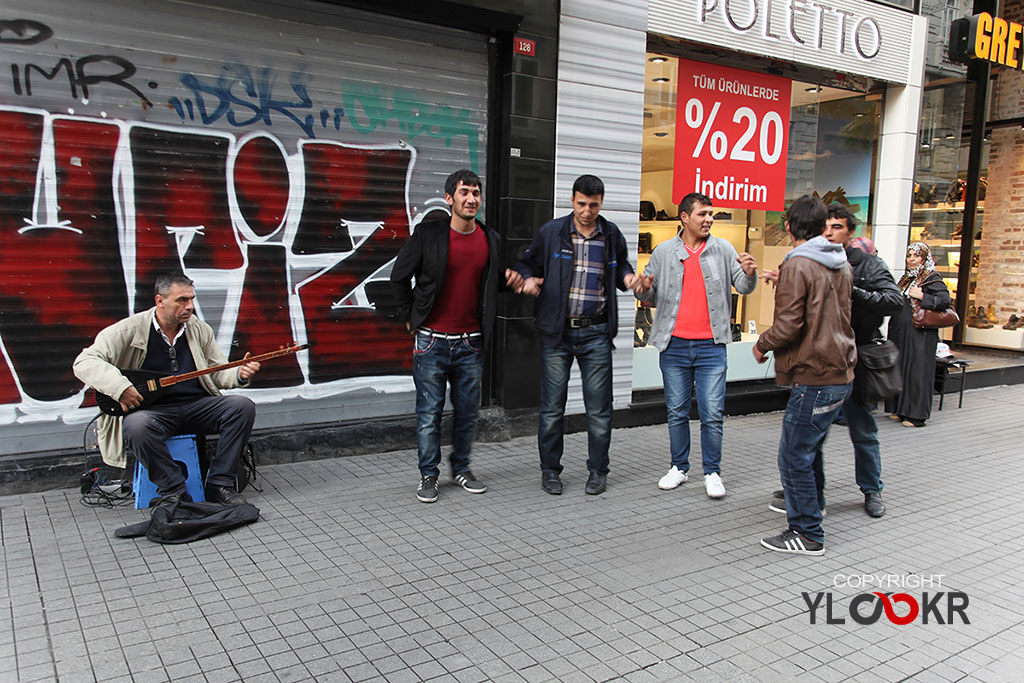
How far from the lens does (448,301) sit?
195 inches

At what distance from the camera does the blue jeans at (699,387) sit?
522cm

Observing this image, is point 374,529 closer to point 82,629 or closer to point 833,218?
point 82,629

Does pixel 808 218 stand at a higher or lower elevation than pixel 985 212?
lower

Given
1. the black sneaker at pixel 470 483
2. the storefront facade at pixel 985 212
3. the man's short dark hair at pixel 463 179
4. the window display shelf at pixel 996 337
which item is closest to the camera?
the man's short dark hair at pixel 463 179

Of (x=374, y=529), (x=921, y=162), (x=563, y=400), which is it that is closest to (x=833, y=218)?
(x=563, y=400)

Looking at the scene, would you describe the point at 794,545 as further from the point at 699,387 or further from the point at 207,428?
the point at 207,428

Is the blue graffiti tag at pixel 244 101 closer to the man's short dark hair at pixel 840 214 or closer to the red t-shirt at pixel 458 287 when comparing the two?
the red t-shirt at pixel 458 287

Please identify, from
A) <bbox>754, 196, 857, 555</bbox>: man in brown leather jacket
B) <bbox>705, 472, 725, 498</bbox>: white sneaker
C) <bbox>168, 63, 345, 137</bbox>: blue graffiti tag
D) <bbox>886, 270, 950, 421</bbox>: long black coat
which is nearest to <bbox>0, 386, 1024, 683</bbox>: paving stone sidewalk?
<bbox>705, 472, 725, 498</bbox>: white sneaker

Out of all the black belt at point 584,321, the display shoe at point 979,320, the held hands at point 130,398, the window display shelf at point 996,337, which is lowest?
the window display shelf at point 996,337

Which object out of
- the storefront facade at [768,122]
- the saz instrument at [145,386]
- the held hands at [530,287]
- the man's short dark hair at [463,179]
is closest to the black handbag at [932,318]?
the storefront facade at [768,122]

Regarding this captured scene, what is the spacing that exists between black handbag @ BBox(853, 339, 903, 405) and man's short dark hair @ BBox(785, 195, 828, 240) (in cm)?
82

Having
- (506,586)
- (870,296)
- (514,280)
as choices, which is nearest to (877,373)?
Answer: (870,296)

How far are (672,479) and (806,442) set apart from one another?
4.32 feet

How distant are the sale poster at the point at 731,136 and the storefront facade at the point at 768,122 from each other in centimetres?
1
